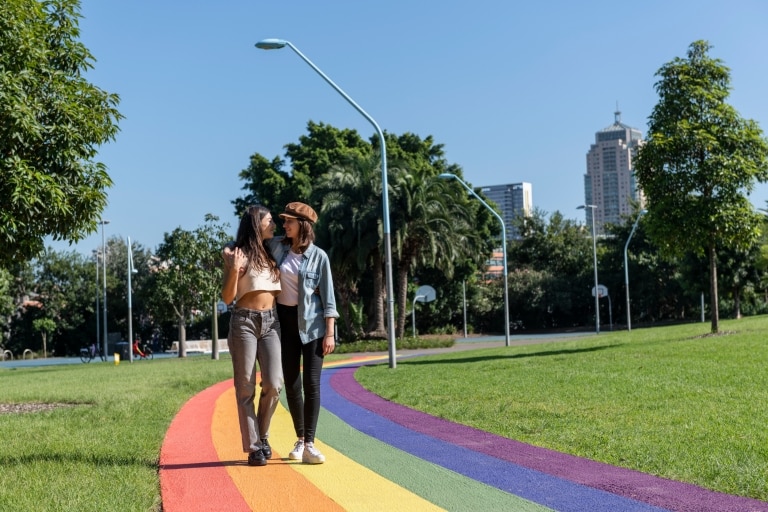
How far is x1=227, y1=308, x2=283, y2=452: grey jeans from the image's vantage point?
20.9 ft

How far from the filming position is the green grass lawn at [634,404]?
6.45 metres

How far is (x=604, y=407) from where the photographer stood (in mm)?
9867

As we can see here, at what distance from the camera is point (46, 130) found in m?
11.0

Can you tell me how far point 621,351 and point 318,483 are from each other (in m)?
14.9

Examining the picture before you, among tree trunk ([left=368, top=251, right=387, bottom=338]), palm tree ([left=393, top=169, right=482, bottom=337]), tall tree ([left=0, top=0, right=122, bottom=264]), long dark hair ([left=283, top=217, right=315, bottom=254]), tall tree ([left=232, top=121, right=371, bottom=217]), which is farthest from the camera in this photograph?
tall tree ([left=232, top=121, right=371, bottom=217])

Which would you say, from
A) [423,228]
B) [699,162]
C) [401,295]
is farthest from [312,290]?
[401,295]

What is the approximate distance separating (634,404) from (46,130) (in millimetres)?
8312

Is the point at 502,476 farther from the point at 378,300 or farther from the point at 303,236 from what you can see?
the point at 378,300

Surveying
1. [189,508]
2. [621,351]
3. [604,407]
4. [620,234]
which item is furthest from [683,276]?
[189,508]

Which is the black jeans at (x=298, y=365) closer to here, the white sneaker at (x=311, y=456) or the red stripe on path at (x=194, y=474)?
the white sneaker at (x=311, y=456)

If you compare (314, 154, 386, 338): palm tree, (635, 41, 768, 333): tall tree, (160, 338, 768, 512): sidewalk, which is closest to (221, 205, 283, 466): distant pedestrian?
(160, 338, 768, 512): sidewalk

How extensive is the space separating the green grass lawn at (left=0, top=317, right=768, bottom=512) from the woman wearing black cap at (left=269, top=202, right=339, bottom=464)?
4.11ft

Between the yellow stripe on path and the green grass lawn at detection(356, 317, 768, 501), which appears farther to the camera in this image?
the green grass lawn at detection(356, 317, 768, 501)

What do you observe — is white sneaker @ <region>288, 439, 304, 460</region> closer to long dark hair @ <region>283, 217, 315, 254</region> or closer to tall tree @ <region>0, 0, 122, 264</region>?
long dark hair @ <region>283, 217, 315, 254</region>
